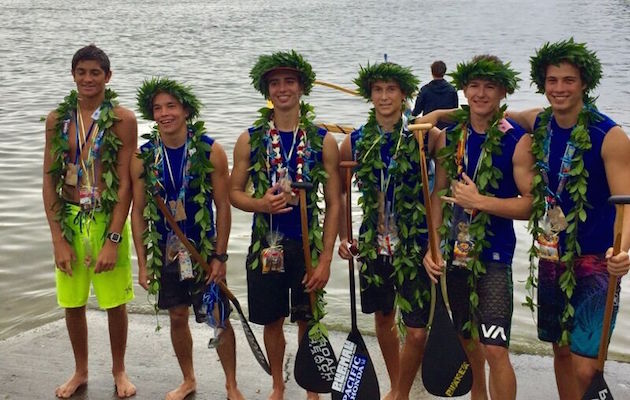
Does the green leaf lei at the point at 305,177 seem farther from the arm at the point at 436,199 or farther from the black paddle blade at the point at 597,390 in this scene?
the black paddle blade at the point at 597,390

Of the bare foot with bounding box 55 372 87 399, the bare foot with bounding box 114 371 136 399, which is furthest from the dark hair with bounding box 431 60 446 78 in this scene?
the bare foot with bounding box 55 372 87 399

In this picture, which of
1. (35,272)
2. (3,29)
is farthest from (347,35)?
(35,272)

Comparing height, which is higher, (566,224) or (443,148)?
(443,148)

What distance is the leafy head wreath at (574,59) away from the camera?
162 inches

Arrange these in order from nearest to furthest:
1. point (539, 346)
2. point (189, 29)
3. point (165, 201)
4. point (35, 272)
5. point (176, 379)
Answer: point (165, 201) < point (176, 379) < point (539, 346) < point (35, 272) < point (189, 29)

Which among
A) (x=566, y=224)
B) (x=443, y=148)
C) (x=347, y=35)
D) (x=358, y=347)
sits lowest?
(x=358, y=347)

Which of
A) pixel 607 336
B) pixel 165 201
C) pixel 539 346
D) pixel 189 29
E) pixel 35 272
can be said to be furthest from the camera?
pixel 189 29

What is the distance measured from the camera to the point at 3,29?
39812 millimetres

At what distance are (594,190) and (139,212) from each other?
277 cm

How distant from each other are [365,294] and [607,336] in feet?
4.86

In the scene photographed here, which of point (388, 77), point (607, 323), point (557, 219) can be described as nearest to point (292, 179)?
point (388, 77)

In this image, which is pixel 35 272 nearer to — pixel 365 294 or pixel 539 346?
pixel 365 294

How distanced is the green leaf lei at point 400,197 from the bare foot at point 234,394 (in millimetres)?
1259

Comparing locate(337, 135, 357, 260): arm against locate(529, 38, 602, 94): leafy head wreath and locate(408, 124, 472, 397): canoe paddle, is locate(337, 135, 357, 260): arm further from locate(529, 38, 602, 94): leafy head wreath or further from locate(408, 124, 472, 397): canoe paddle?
locate(529, 38, 602, 94): leafy head wreath
